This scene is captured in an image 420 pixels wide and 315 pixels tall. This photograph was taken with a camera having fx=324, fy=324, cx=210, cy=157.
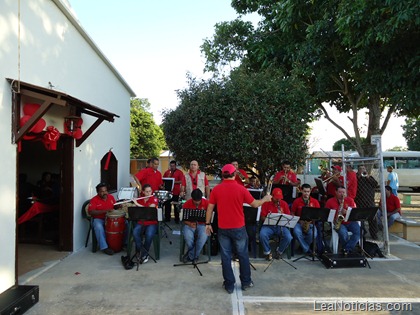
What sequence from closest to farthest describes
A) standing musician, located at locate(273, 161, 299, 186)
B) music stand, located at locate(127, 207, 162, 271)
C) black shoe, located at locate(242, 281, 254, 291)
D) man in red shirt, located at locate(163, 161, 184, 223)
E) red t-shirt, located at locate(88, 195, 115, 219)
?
black shoe, located at locate(242, 281, 254, 291)
music stand, located at locate(127, 207, 162, 271)
red t-shirt, located at locate(88, 195, 115, 219)
standing musician, located at locate(273, 161, 299, 186)
man in red shirt, located at locate(163, 161, 184, 223)

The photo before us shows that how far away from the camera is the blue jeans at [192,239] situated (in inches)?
243

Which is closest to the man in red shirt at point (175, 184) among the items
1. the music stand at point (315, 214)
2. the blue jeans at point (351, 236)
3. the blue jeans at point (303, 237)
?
the blue jeans at point (303, 237)

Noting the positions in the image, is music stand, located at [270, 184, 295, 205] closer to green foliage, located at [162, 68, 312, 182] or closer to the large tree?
green foliage, located at [162, 68, 312, 182]

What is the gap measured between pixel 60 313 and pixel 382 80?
28.7ft

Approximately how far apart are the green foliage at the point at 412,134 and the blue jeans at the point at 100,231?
3871 centimetres

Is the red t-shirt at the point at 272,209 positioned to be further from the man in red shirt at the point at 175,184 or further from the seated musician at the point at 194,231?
the man in red shirt at the point at 175,184

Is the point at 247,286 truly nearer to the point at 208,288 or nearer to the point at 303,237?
the point at 208,288

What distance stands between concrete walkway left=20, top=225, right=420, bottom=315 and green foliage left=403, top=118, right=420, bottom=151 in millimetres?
36453

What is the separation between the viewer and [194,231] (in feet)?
20.8

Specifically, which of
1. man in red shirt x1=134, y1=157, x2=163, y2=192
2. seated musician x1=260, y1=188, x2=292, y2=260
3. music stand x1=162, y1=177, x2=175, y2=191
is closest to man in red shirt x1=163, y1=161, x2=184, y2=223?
music stand x1=162, y1=177, x2=175, y2=191

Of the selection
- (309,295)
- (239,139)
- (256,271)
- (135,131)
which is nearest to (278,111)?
(239,139)

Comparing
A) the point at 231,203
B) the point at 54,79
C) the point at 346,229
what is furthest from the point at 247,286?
the point at 54,79

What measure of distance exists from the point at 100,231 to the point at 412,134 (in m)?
42.0

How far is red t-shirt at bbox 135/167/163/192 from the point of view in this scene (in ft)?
27.7
